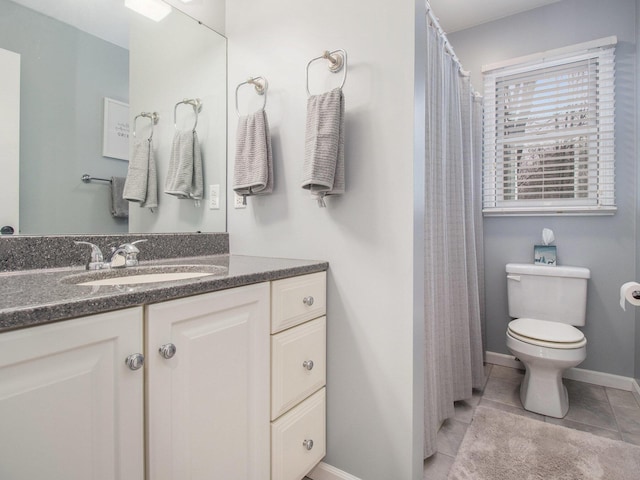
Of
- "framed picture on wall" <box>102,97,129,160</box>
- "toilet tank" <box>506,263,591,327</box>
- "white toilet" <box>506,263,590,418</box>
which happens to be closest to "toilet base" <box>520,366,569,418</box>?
"white toilet" <box>506,263,590,418</box>

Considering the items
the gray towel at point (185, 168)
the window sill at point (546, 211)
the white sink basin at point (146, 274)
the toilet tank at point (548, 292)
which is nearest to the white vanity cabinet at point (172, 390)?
the white sink basin at point (146, 274)

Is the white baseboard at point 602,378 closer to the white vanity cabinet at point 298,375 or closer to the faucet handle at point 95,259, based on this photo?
the white vanity cabinet at point 298,375

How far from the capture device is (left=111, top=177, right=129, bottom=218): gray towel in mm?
1314

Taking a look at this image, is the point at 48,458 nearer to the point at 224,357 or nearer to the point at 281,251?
the point at 224,357

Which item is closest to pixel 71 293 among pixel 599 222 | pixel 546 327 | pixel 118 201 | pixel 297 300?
pixel 297 300

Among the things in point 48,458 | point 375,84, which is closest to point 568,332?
point 375,84

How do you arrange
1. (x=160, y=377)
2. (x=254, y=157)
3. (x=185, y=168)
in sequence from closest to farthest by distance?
(x=160, y=377) → (x=254, y=157) → (x=185, y=168)

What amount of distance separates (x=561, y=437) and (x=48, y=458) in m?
2.02

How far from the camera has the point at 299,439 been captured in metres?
1.17

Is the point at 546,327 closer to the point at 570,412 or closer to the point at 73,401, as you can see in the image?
the point at 570,412

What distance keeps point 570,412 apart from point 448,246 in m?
1.19

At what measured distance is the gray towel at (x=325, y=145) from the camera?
1.16 metres

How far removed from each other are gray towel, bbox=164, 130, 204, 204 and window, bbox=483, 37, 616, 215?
1989 mm

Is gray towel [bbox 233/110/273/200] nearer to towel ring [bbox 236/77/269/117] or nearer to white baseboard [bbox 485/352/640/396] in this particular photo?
towel ring [bbox 236/77/269/117]
